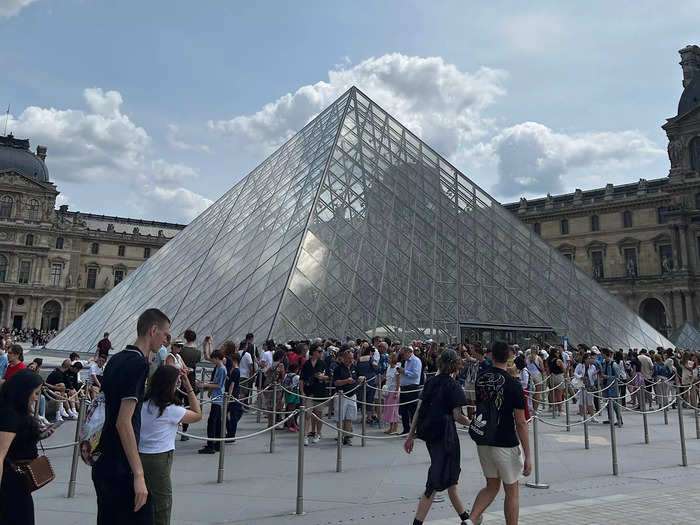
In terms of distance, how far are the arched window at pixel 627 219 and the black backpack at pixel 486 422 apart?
52.9 meters

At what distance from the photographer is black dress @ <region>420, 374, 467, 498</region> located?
408 centimetres

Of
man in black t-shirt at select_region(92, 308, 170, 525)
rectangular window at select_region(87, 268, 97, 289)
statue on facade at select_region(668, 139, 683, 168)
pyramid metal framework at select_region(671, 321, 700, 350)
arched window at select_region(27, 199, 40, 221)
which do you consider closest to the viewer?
man in black t-shirt at select_region(92, 308, 170, 525)

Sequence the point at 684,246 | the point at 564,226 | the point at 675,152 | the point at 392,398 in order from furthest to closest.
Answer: the point at 564,226 → the point at 675,152 → the point at 684,246 → the point at 392,398

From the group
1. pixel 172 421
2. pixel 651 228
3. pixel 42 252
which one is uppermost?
pixel 651 228

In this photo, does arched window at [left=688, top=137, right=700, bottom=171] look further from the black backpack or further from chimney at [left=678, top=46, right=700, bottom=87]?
the black backpack

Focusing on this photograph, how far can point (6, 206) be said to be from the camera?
62.7 m

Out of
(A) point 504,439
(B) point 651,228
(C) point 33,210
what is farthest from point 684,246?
(C) point 33,210

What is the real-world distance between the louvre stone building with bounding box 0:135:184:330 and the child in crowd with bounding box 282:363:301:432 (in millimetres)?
62408

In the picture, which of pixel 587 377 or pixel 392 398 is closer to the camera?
pixel 392 398

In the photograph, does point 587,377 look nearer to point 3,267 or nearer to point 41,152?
point 3,267

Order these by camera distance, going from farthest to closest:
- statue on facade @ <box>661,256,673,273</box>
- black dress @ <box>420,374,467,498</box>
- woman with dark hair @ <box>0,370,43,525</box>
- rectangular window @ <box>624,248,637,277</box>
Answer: rectangular window @ <box>624,248,637,277</box>
statue on facade @ <box>661,256,673,273</box>
black dress @ <box>420,374,467,498</box>
woman with dark hair @ <box>0,370,43,525</box>

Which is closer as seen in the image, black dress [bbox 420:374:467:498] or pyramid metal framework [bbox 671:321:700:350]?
black dress [bbox 420:374:467:498]

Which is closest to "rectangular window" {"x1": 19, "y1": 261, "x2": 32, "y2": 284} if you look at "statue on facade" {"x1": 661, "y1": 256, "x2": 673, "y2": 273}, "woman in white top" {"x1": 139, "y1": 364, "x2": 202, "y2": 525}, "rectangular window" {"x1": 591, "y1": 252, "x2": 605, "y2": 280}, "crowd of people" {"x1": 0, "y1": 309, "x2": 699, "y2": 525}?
"rectangular window" {"x1": 591, "y1": 252, "x2": 605, "y2": 280}

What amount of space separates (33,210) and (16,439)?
71927mm
